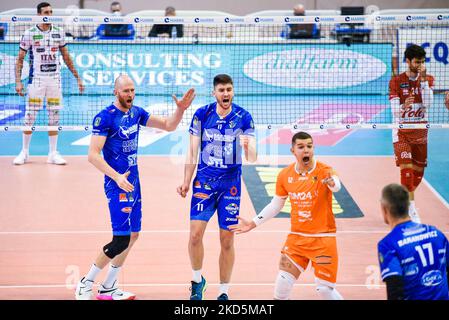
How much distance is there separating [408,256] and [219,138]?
3.72 meters

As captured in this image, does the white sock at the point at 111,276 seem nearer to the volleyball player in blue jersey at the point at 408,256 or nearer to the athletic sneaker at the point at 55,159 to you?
the volleyball player in blue jersey at the point at 408,256

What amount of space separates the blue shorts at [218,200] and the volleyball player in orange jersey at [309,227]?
2.19 ft

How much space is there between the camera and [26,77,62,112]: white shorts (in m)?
16.2

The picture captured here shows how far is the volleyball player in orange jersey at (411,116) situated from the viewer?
40.4 ft

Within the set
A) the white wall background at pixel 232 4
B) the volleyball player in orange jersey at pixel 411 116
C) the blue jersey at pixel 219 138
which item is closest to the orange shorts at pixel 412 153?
the volleyball player in orange jersey at pixel 411 116

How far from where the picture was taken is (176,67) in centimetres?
2192

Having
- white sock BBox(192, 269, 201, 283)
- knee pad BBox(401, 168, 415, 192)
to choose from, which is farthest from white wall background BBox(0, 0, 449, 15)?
white sock BBox(192, 269, 201, 283)

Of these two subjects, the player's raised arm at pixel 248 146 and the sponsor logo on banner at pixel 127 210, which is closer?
the player's raised arm at pixel 248 146

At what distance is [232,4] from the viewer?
3125 centimetres

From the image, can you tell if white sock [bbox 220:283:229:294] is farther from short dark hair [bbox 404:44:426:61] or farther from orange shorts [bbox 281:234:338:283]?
short dark hair [bbox 404:44:426:61]

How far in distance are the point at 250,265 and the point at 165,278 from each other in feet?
4.17

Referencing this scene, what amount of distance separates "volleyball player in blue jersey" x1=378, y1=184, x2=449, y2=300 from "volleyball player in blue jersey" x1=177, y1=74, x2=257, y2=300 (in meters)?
3.16

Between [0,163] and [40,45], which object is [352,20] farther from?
[0,163]
